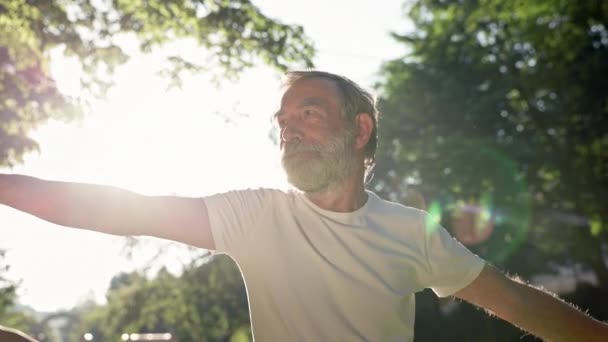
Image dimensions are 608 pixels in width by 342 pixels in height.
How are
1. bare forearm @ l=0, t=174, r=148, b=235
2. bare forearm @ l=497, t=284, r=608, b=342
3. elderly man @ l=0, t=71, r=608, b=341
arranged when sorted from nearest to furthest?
bare forearm @ l=0, t=174, r=148, b=235 < elderly man @ l=0, t=71, r=608, b=341 < bare forearm @ l=497, t=284, r=608, b=342

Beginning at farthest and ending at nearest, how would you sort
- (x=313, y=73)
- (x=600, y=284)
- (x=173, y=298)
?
(x=173, y=298), (x=600, y=284), (x=313, y=73)

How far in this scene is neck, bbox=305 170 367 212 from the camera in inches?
93.9

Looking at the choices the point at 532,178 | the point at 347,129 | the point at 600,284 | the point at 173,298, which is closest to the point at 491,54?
the point at 532,178

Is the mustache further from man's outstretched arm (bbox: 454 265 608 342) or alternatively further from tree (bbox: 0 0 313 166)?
tree (bbox: 0 0 313 166)

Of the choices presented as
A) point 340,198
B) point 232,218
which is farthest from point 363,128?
point 232,218

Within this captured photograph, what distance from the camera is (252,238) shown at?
2.08 meters

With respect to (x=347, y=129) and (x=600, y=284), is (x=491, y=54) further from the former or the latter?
→ (x=347, y=129)

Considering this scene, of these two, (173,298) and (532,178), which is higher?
(532,178)

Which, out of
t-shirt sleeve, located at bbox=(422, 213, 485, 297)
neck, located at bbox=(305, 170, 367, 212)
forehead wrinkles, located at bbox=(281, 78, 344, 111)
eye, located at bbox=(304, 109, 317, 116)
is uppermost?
forehead wrinkles, located at bbox=(281, 78, 344, 111)

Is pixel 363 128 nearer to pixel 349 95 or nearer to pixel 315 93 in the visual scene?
pixel 349 95

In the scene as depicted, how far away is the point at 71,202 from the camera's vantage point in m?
1.68

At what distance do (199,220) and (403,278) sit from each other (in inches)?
30.9

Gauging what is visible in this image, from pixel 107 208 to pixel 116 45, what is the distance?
8.24 m

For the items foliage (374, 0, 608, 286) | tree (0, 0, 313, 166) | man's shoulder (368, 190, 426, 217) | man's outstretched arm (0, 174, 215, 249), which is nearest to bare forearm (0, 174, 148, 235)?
man's outstretched arm (0, 174, 215, 249)
